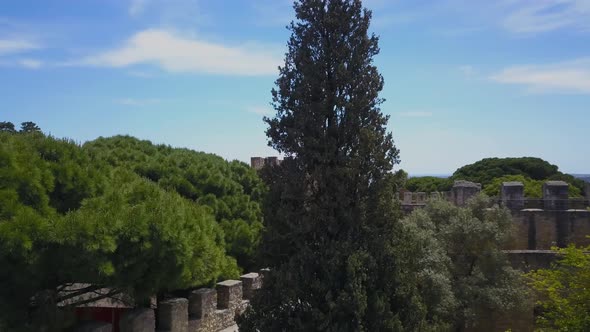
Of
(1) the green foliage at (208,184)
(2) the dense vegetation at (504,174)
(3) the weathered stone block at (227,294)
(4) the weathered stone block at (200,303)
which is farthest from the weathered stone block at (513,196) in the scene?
(2) the dense vegetation at (504,174)

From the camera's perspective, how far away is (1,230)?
7145mm

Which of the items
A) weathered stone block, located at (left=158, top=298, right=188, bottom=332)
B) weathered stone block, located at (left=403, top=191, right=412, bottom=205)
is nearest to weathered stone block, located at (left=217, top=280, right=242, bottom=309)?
weathered stone block, located at (left=158, top=298, right=188, bottom=332)

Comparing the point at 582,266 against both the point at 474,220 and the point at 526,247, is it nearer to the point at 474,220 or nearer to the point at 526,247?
the point at 474,220

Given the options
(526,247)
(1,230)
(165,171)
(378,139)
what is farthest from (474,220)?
(1,230)

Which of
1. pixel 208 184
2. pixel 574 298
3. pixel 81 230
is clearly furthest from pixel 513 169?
pixel 81 230

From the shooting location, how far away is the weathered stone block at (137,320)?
9.48 metres

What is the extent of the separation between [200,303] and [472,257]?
32.9 feet

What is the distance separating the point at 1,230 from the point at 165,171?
9253 mm

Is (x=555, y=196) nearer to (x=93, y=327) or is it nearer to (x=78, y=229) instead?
(x=93, y=327)

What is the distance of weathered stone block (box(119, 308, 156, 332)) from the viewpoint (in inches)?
373

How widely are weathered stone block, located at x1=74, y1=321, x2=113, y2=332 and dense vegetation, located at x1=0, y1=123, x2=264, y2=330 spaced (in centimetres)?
59

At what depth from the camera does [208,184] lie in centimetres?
1656

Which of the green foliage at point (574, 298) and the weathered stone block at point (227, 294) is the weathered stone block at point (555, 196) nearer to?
the green foliage at point (574, 298)

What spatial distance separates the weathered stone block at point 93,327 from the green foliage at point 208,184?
616cm
